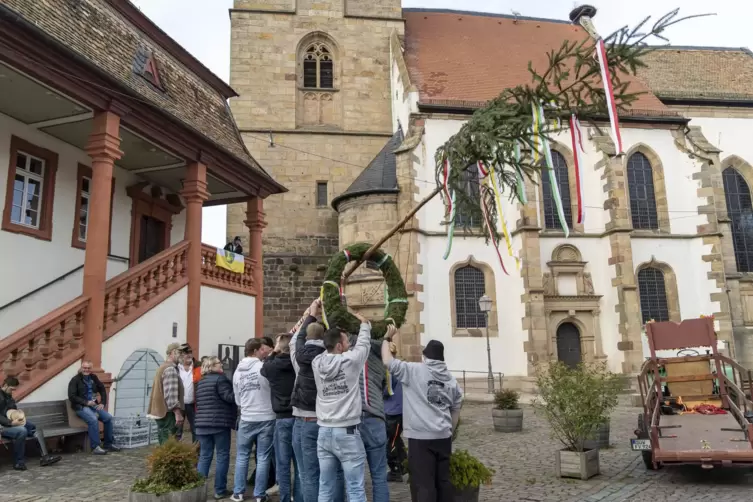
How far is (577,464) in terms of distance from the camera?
22.6ft

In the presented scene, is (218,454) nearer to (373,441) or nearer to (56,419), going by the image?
(373,441)

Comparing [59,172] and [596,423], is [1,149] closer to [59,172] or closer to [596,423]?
[59,172]

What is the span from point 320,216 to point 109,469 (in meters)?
16.6

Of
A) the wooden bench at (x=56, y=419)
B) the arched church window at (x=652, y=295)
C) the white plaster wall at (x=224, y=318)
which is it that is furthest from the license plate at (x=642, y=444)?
the arched church window at (x=652, y=295)

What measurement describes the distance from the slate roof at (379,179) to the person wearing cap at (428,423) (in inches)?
624

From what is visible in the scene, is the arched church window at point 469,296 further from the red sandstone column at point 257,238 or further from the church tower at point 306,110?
the red sandstone column at point 257,238

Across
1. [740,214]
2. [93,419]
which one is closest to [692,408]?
[93,419]

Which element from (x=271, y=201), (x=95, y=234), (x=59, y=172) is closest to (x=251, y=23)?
(x=271, y=201)

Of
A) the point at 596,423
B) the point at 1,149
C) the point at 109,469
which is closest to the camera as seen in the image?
the point at 596,423

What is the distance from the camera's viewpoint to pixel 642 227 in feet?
74.8

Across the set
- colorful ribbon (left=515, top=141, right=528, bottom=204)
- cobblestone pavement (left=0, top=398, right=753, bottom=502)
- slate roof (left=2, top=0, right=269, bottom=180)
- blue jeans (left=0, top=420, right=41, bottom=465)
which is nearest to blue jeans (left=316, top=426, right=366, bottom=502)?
cobblestone pavement (left=0, top=398, right=753, bottom=502)

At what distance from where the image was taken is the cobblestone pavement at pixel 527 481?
6.03 meters

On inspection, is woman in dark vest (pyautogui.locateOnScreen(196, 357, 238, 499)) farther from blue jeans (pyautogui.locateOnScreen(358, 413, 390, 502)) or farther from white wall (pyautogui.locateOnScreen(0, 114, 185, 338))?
white wall (pyautogui.locateOnScreen(0, 114, 185, 338))

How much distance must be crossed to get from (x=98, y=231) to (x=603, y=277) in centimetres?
1805
